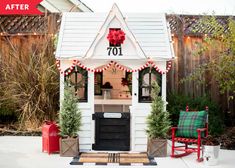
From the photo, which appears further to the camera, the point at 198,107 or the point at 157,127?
the point at 198,107

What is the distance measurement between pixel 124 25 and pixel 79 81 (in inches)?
53.6

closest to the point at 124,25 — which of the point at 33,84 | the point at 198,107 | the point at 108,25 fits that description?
the point at 108,25

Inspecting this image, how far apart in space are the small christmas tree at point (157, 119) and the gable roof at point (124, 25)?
2.52 ft

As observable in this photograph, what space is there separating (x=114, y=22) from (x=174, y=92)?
3.07 meters

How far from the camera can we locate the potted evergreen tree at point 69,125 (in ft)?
26.8

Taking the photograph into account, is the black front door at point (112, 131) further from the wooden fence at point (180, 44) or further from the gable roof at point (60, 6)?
the gable roof at point (60, 6)

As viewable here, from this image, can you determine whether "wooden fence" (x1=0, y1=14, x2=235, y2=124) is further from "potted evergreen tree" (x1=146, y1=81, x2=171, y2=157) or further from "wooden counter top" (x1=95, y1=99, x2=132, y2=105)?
"potted evergreen tree" (x1=146, y1=81, x2=171, y2=157)

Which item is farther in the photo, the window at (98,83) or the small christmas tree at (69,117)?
the window at (98,83)

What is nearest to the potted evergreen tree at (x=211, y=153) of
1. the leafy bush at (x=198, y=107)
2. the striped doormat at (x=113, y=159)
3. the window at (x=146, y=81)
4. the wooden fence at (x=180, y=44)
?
the striped doormat at (x=113, y=159)

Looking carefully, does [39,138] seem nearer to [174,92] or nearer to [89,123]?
→ [89,123]

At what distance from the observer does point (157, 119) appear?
820 centimetres

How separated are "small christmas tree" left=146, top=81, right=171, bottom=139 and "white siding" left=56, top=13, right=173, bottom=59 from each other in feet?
2.61

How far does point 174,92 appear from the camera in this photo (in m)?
11.0

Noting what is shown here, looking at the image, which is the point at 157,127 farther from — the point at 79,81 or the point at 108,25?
the point at 108,25
